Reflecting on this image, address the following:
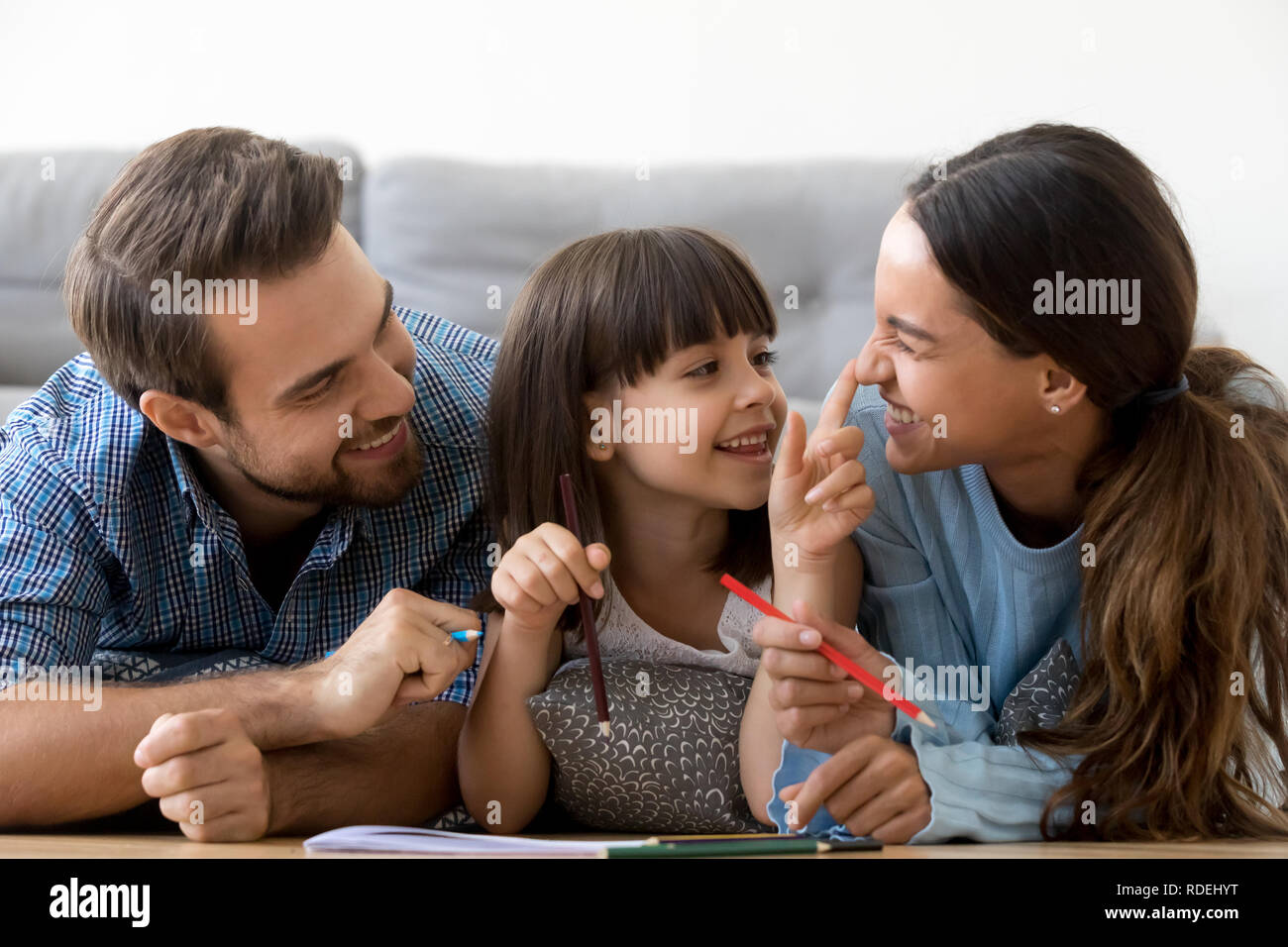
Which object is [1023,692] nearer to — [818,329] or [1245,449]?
[1245,449]

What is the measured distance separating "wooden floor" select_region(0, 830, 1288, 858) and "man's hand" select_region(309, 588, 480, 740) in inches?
5.3

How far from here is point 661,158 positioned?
243 centimetres

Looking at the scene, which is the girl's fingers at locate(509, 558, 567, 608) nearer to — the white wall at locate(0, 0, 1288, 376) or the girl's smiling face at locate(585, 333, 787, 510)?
the girl's smiling face at locate(585, 333, 787, 510)

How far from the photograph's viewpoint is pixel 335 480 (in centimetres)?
137

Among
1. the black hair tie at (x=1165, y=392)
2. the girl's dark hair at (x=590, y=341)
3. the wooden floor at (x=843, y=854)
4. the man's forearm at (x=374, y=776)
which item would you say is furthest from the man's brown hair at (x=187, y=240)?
the black hair tie at (x=1165, y=392)

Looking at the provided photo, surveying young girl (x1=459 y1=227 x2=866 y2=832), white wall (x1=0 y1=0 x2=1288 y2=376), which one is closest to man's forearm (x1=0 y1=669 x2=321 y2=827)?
young girl (x1=459 y1=227 x2=866 y2=832)

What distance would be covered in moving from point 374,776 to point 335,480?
1.17 feet

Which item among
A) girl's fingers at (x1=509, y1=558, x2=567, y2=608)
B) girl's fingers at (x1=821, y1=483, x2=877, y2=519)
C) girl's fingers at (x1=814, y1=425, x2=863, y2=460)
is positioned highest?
girl's fingers at (x1=814, y1=425, x2=863, y2=460)

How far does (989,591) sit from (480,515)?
61cm

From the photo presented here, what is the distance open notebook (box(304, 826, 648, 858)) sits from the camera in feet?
2.65

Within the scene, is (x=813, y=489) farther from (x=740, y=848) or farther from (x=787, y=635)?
(x=740, y=848)

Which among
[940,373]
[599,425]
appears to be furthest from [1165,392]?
[599,425]

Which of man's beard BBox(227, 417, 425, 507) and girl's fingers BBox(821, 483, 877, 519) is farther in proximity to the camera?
man's beard BBox(227, 417, 425, 507)
